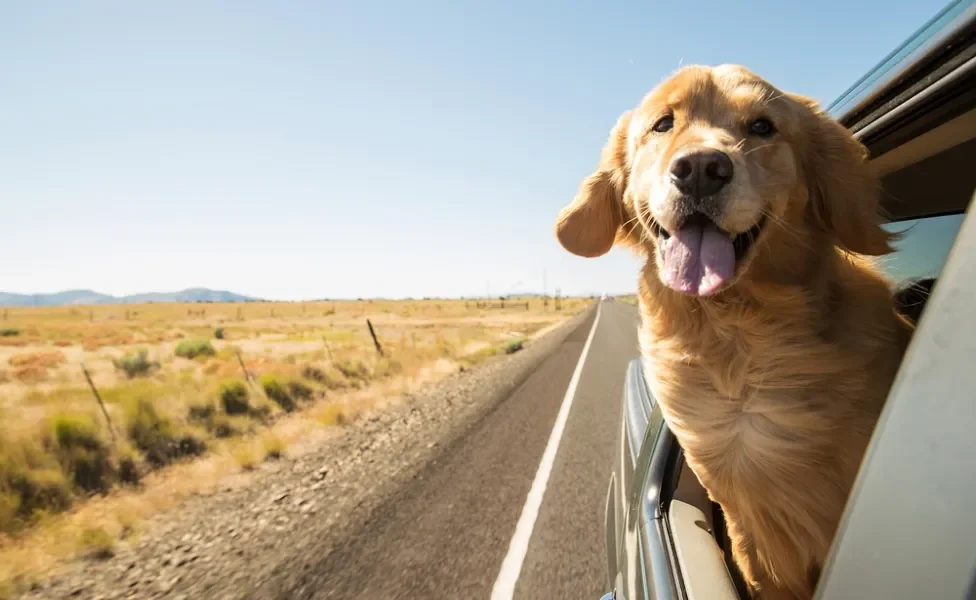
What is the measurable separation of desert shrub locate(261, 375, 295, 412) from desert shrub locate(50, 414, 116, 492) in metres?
3.98

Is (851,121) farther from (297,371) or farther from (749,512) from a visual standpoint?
(297,371)

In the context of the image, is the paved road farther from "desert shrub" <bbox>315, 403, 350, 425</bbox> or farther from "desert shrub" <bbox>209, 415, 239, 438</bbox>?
"desert shrub" <bbox>209, 415, 239, 438</bbox>

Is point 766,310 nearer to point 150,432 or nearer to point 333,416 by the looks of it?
point 333,416

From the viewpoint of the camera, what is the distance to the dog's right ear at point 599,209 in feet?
9.87

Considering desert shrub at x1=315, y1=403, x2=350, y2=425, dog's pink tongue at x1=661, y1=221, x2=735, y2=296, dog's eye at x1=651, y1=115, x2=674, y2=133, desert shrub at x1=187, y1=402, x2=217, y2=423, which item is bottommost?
desert shrub at x1=187, y1=402, x2=217, y2=423

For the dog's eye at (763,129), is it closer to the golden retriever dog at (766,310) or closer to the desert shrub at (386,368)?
the golden retriever dog at (766,310)

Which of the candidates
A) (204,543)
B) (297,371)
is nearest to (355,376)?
(297,371)

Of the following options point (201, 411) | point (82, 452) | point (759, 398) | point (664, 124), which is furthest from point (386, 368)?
point (759, 398)

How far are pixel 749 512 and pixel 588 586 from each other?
2461 millimetres

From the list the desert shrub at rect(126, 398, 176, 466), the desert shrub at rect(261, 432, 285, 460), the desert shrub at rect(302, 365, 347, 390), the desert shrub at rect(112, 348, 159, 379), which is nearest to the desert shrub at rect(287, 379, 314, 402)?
the desert shrub at rect(302, 365, 347, 390)

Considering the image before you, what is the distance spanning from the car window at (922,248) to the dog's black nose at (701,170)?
703 mm

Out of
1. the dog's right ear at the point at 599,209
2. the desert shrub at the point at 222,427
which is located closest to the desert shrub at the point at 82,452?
the desert shrub at the point at 222,427

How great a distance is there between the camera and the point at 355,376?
17188mm

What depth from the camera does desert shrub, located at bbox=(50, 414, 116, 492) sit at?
802 cm
